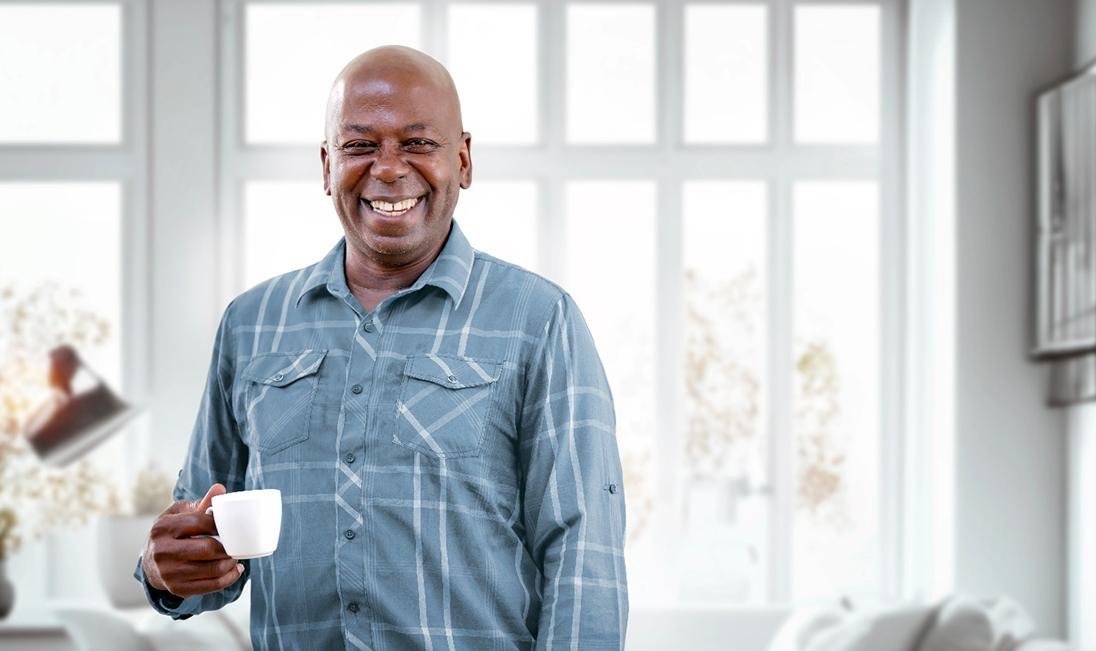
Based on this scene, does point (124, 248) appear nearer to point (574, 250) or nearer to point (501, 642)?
point (574, 250)

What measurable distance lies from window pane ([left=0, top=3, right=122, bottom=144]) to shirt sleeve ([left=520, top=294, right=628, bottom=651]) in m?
3.32

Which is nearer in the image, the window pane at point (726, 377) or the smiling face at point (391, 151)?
the smiling face at point (391, 151)

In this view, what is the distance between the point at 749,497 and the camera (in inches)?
177

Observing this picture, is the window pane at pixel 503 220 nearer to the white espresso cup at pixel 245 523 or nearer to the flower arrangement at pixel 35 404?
the flower arrangement at pixel 35 404

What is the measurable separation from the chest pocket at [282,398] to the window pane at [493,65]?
301cm

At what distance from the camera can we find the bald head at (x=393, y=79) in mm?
1563

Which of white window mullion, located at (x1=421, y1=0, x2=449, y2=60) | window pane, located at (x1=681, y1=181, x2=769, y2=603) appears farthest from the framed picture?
Answer: white window mullion, located at (x1=421, y1=0, x2=449, y2=60)

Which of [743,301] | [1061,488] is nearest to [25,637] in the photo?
[743,301]

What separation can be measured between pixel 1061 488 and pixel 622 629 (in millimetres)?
2968

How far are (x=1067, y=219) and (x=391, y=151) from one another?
9.17 feet

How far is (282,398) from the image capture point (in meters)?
1.58

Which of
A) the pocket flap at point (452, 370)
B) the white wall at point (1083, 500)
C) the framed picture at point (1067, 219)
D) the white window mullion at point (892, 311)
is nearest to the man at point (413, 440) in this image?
the pocket flap at point (452, 370)

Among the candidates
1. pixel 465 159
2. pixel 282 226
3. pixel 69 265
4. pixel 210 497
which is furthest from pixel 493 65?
pixel 210 497

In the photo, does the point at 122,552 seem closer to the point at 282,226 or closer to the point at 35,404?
the point at 35,404
